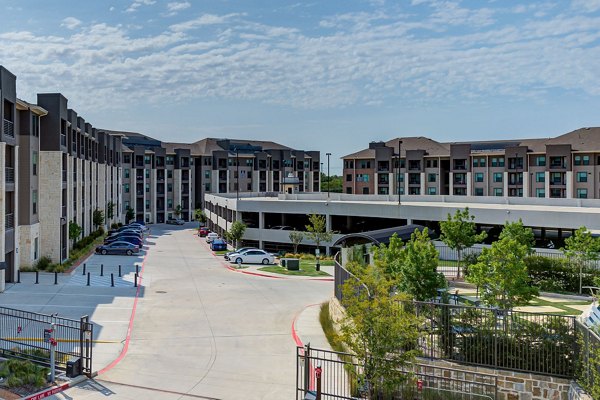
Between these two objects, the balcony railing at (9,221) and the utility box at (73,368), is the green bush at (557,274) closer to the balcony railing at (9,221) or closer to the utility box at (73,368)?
the utility box at (73,368)

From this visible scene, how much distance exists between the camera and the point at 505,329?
16297 millimetres

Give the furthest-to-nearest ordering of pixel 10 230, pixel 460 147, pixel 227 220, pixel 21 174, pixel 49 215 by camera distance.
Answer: pixel 460 147
pixel 227 220
pixel 49 215
pixel 21 174
pixel 10 230

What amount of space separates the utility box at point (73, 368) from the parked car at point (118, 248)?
35613mm

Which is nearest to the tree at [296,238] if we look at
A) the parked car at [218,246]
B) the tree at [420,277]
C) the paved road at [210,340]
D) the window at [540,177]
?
the parked car at [218,246]

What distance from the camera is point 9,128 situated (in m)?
33.9

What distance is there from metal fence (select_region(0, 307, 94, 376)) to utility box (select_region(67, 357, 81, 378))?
7.5 inches

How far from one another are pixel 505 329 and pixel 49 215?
35.6m

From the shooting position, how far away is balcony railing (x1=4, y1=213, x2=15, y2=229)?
33394mm

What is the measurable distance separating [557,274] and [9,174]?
109ft

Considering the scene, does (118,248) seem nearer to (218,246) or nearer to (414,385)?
(218,246)

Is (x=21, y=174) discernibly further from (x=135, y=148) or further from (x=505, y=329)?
(x=135, y=148)

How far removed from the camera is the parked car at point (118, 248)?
168 feet

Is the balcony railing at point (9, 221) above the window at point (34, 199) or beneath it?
beneath

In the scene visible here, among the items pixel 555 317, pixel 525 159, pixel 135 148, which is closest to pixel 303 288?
pixel 555 317
